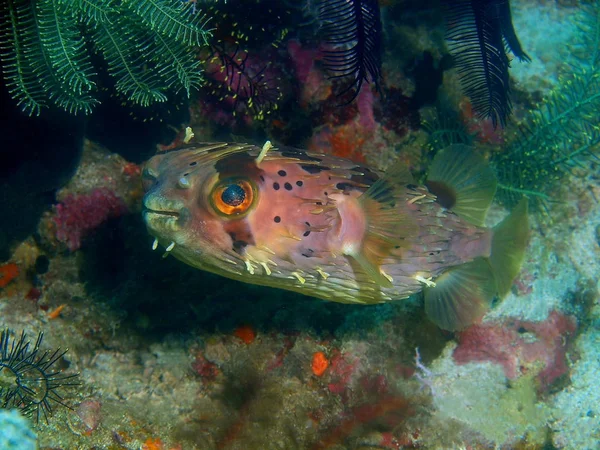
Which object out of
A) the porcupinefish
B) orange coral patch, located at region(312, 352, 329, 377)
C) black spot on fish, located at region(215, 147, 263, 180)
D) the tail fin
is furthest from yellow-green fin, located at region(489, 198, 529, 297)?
black spot on fish, located at region(215, 147, 263, 180)

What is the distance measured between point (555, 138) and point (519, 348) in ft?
7.82

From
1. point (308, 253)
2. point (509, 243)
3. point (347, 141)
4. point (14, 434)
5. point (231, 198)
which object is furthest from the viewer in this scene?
point (347, 141)

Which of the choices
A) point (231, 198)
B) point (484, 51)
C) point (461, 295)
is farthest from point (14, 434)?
point (484, 51)

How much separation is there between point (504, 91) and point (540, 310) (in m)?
2.41

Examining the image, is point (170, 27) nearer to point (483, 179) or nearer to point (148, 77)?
point (148, 77)

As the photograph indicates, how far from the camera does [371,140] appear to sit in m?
4.45

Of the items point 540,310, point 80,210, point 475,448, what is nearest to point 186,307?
point 80,210

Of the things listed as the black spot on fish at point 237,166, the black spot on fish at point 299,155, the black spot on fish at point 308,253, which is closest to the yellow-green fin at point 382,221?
the black spot on fish at point 308,253

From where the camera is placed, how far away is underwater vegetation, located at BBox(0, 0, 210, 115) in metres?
2.64

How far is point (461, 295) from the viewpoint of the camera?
3670 mm

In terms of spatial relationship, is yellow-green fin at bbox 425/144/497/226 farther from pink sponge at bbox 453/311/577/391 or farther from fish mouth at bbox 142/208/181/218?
fish mouth at bbox 142/208/181/218

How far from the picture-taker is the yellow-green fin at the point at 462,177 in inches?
145

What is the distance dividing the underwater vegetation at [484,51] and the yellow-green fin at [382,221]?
80.9 inches

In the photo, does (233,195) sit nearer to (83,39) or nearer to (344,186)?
(344,186)
